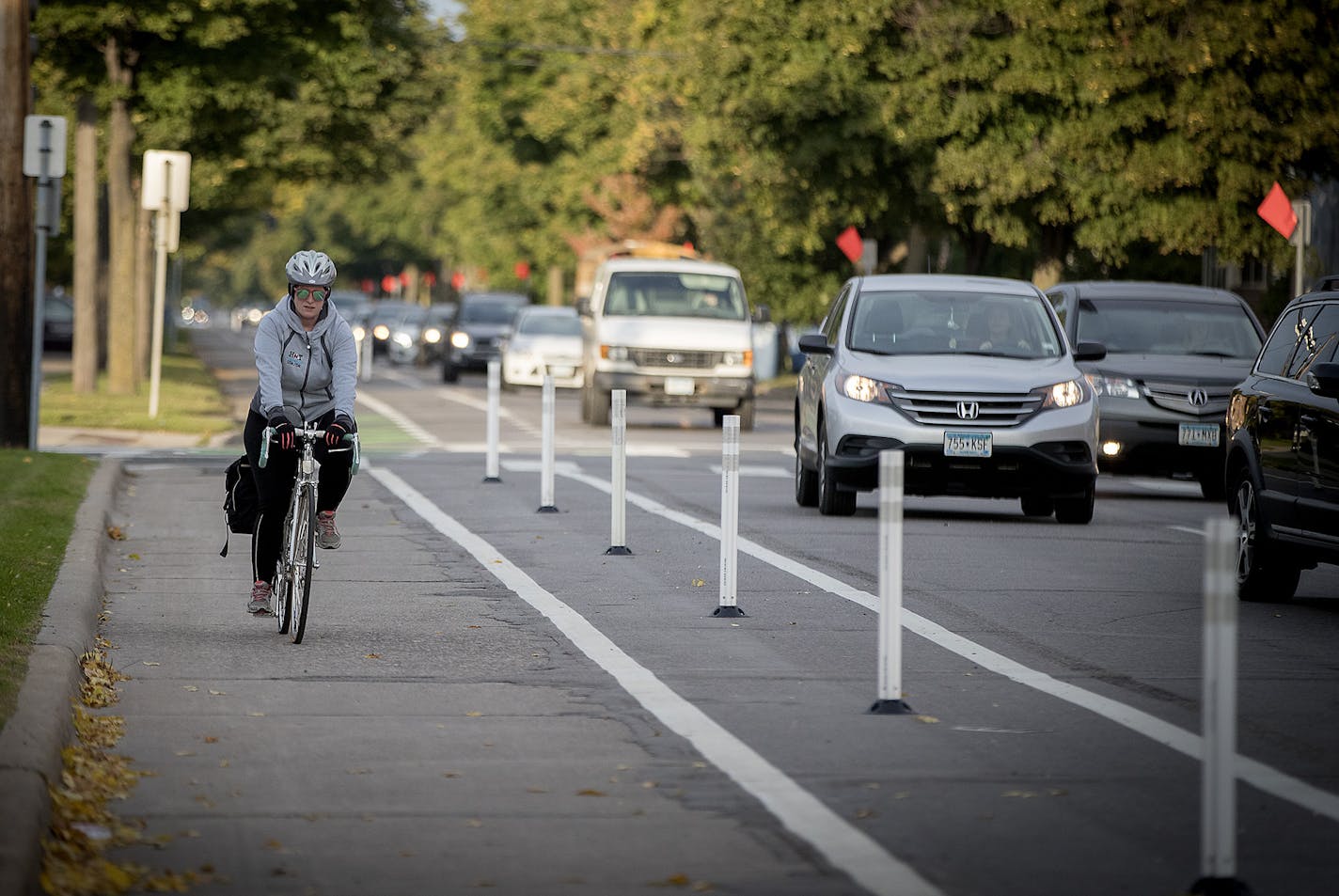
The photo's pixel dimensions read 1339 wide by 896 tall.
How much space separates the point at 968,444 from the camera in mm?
16828

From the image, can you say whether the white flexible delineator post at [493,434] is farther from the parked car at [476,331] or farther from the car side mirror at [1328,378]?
the parked car at [476,331]

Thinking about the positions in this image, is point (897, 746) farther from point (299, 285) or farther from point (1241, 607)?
point (1241, 607)

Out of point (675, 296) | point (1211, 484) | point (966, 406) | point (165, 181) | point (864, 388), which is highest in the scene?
point (165, 181)

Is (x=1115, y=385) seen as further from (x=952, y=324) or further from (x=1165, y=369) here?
(x=952, y=324)

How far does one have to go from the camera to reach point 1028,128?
37.1 metres

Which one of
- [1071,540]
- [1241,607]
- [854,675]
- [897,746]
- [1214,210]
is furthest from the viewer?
[1214,210]

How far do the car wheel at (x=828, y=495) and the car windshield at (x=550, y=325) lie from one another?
2409cm

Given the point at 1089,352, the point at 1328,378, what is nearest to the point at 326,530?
the point at 1328,378

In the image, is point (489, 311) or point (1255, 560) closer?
point (1255, 560)

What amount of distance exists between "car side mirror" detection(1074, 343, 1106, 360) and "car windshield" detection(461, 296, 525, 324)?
111 feet

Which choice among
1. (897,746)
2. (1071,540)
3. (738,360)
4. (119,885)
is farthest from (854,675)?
(738,360)

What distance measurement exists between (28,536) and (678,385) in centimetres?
1697

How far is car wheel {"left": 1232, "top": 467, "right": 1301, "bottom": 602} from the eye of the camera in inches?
510

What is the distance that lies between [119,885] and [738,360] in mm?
25209
